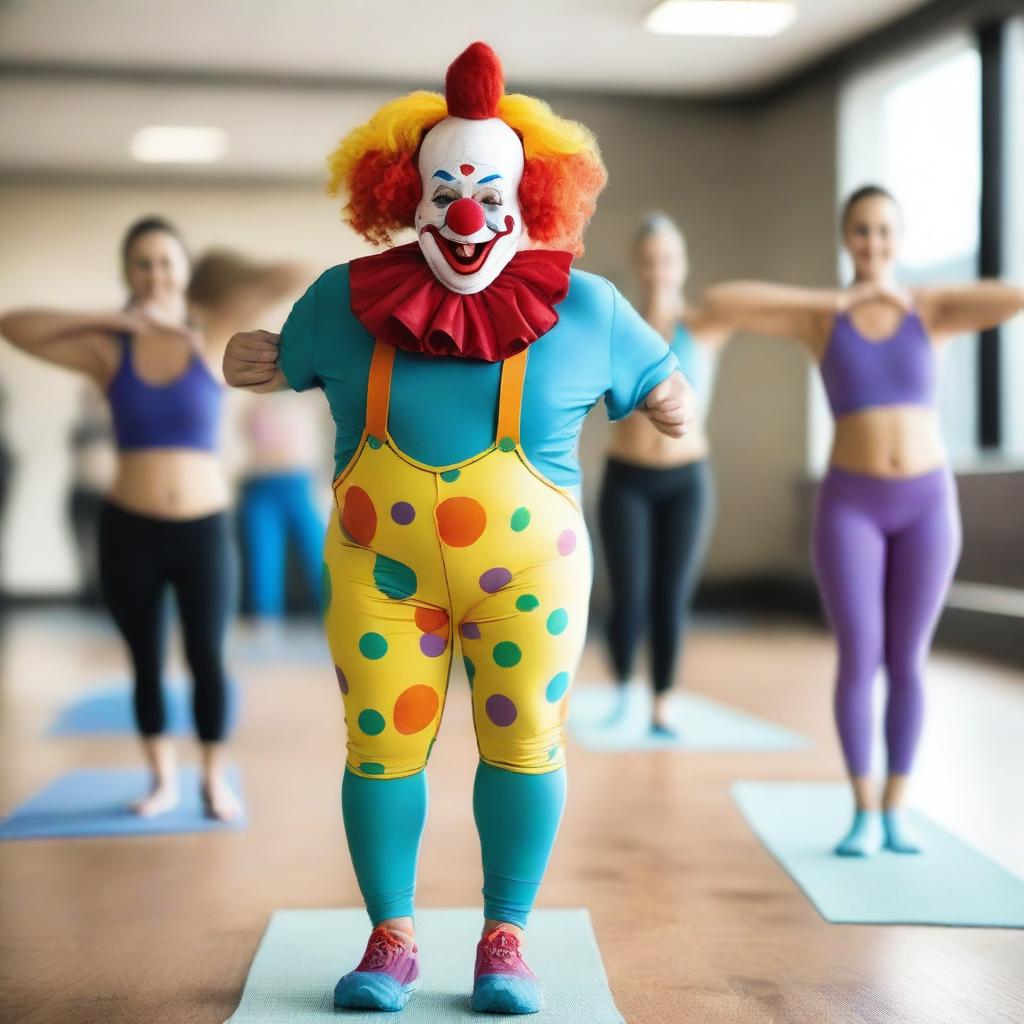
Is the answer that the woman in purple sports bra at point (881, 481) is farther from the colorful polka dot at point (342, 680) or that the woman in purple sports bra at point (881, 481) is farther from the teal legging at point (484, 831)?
the colorful polka dot at point (342, 680)

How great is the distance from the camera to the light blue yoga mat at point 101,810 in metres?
2.91

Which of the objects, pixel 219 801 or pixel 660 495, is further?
pixel 660 495

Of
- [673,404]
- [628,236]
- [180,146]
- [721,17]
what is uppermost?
[721,17]

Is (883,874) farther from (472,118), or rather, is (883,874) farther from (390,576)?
(472,118)

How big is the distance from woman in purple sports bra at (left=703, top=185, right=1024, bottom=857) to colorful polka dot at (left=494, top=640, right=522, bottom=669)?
1091 millimetres

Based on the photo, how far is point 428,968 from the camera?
2.04 metres

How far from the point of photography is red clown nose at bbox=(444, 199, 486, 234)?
1754 millimetres

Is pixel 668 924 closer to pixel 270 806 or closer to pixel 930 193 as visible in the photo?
pixel 270 806

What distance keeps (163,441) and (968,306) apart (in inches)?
71.7

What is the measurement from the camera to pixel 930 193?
6141 millimetres

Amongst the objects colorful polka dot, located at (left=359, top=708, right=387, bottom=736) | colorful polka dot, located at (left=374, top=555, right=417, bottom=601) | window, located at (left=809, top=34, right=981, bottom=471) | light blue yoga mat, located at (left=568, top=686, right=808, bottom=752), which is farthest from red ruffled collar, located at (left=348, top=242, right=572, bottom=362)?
window, located at (left=809, top=34, right=981, bottom=471)

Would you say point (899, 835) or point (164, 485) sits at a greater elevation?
point (164, 485)

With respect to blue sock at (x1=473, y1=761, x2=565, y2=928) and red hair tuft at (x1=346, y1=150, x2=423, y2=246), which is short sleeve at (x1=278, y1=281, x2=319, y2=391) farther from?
blue sock at (x1=473, y1=761, x2=565, y2=928)

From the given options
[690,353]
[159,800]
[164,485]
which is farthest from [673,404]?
[690,353]
